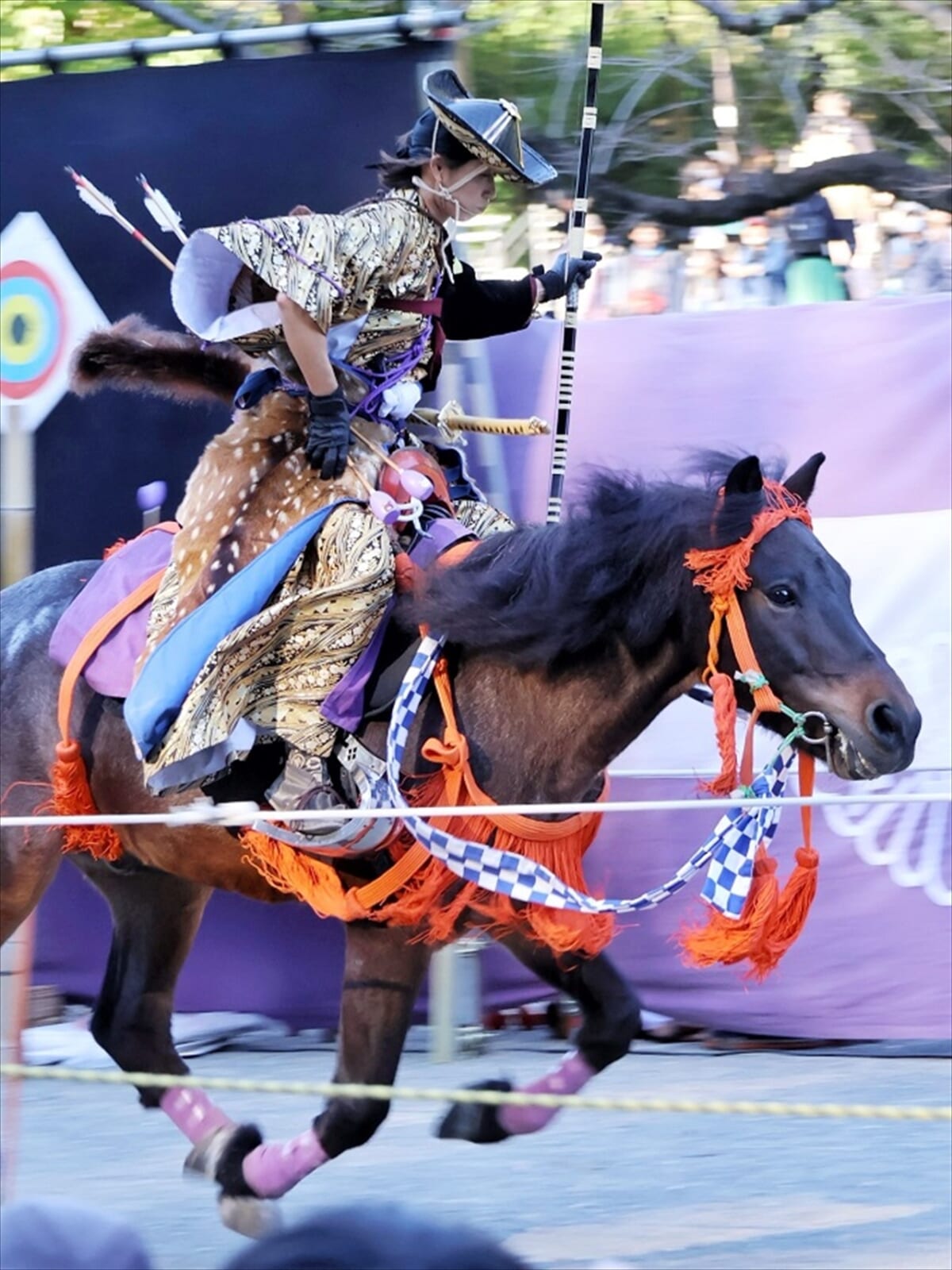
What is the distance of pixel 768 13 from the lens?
8430 millimetres

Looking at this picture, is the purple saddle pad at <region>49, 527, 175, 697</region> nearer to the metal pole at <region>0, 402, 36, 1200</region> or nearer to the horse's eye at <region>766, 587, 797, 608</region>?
the metal pole at <region>0, 402, 36, 1200</region>

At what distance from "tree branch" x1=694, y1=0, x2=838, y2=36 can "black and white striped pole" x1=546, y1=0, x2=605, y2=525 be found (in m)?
3.92

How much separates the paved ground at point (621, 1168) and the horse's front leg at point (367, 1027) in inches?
13.0

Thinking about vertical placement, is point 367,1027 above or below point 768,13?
below

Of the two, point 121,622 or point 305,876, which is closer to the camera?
point 305,876

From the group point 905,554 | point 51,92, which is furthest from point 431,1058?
point 51,92

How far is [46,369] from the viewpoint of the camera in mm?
6258

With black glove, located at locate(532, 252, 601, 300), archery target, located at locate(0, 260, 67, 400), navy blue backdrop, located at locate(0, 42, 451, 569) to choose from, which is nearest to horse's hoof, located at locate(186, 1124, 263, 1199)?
black glove, located at locate(532, 252, 601, 300)

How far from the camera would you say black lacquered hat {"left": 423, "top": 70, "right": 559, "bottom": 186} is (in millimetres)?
4215

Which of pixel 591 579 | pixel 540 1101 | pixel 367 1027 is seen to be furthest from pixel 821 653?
→ pixel 367 1027

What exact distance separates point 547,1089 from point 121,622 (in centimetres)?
142

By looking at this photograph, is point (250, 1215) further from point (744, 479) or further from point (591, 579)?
point (744, 479)

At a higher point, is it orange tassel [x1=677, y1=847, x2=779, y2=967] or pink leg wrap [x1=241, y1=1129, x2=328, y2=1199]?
orange tassel [x1=677, y1=847, x2=779, y2=967]

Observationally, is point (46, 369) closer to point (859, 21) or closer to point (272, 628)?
point (272, 628)
